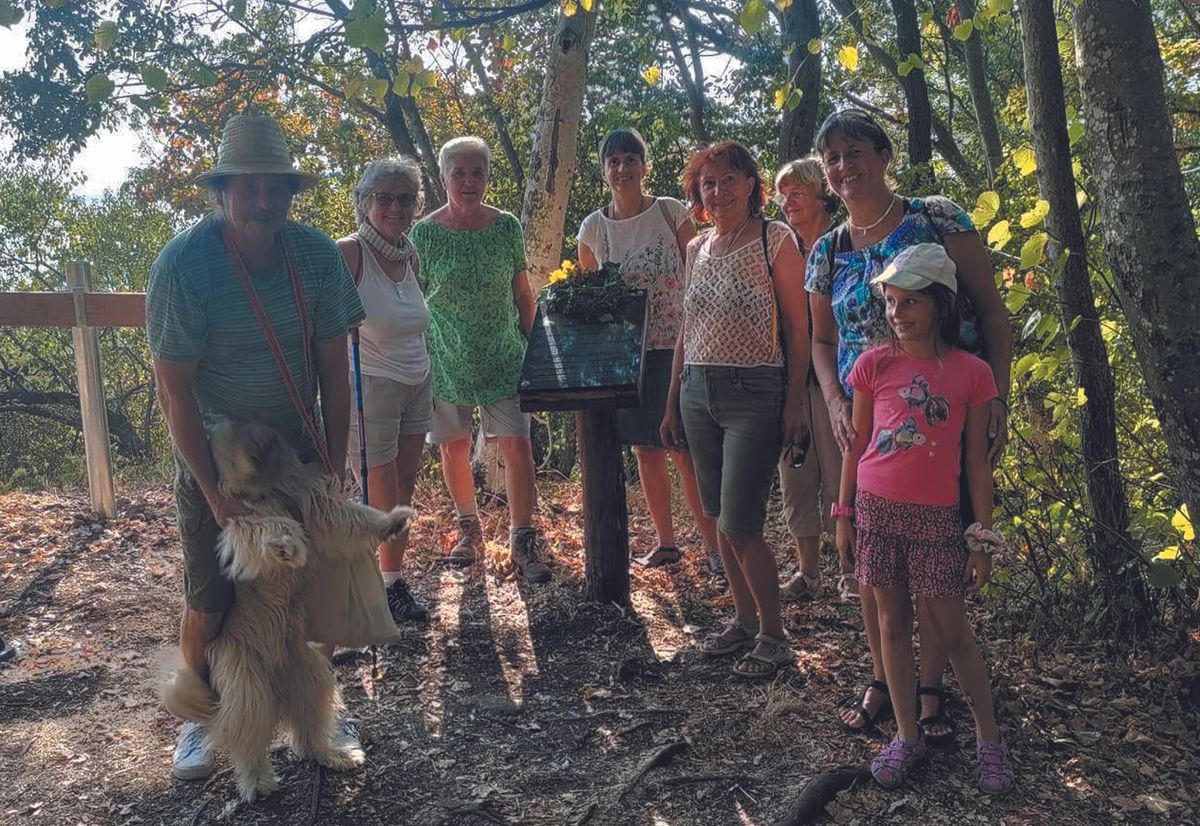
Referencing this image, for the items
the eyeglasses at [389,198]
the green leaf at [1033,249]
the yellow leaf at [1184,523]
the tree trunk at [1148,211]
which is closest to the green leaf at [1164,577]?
the yellow leaf at [1184,523]

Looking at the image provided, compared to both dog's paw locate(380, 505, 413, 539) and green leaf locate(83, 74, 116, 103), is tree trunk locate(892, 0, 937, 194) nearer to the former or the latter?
dog's paw locate(380, 505, 413, 539)

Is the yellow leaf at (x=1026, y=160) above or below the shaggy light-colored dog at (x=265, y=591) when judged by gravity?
above

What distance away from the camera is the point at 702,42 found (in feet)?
36.1

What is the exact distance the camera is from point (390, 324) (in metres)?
4.15

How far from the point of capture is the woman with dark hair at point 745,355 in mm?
3418

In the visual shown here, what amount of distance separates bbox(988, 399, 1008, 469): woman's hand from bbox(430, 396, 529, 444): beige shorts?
2684mm

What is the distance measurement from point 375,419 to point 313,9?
5.81 ft

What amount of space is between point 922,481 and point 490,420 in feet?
8.89

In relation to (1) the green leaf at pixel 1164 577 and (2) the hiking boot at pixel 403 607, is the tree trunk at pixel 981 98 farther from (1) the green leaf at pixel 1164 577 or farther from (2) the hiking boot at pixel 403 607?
(2) the hiking boot at pixel 403 607

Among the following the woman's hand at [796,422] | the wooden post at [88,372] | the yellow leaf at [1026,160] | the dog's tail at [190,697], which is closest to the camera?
the dog's tail at [190,697]

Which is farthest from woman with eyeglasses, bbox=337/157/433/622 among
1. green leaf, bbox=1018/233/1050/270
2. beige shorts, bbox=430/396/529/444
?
green leaf, bbox=1018/233/1050/270

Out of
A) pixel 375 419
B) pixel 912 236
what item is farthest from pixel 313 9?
pixel 912 236

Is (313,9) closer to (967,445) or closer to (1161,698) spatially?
(967,445)

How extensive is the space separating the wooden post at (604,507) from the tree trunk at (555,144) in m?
1.90
